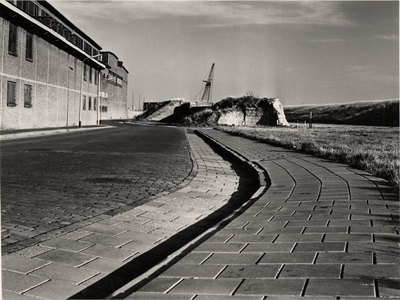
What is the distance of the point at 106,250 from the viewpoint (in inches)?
162

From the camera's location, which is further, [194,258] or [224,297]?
[194,258]

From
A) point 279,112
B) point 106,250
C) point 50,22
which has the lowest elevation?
point 106,250

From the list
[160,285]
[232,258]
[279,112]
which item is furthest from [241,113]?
[160,285]

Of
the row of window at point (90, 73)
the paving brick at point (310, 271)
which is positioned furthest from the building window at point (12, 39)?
the paving brick at point (310, 271)

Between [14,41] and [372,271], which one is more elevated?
[14,41]

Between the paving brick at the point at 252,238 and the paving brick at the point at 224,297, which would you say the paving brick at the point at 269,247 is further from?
the paving brick at the point at 224,297

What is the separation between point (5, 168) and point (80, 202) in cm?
410

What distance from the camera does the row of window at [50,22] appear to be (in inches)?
1312

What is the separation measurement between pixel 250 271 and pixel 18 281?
1.71 metres

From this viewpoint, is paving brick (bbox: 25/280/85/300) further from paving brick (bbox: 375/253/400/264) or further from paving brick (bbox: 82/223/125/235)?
paving brick (bbox: 375/253/400/264)

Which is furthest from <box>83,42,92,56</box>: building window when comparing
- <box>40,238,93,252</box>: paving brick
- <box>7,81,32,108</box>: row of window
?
<box>40,238,93,252</box>: paving brick

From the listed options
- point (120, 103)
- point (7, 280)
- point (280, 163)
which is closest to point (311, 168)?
point (280, 163)

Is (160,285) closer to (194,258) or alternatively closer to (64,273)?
(194,258)

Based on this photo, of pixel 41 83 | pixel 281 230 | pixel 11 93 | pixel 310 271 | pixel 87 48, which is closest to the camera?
pixel 310 271
